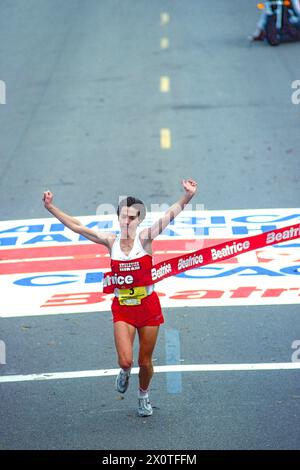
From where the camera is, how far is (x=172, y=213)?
9.62 metres

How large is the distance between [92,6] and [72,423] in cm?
3210

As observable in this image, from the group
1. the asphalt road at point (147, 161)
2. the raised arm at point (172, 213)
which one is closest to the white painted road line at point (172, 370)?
the asphalt road at point (147, 161)

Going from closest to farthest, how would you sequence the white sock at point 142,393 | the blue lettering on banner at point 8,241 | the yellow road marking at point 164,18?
the white sock at point 142,393, the blue lettering on banner at point 8,241, the yellow road marking at point 164,18

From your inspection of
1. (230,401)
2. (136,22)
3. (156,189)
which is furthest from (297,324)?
(136,22)

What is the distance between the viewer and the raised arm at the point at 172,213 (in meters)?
9.43

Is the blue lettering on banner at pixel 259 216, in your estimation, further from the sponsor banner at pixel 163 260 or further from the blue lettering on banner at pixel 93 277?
the blue lettering on banner at pixel 93 277

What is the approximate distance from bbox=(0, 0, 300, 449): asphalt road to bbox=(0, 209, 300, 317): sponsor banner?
490mm

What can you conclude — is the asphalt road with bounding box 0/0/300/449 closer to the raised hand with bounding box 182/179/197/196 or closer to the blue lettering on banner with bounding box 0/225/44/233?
the blue lettering on banner with bounding box 0/225/44/233

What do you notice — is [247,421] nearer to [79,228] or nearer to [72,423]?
[72,423]

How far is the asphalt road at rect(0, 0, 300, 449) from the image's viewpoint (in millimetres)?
9836

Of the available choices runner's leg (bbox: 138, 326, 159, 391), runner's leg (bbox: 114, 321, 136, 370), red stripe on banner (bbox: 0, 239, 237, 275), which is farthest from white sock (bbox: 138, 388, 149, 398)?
red stripe on banner (bbox: 0, 239, 237, 275)

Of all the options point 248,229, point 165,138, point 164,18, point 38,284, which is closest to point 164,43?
point 164,18

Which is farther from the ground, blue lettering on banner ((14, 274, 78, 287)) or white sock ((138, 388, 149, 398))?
white sock ((138, 388, 149, 398))

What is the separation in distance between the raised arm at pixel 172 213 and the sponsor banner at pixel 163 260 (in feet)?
9.71
